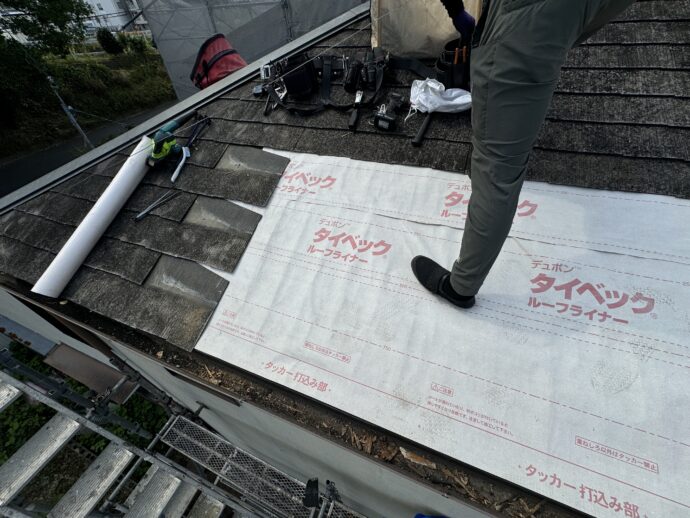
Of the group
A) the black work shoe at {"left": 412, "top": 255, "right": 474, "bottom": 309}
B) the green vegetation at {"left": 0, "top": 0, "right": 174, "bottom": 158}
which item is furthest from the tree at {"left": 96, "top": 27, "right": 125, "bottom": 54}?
the black work shoe at {"left": 412, "top": 255, "right": 474, "bottom": 309}

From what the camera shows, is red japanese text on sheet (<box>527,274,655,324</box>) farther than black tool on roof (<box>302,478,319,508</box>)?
No

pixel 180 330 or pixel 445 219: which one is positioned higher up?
pixel 445 219

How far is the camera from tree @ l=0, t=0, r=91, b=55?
7566 millimetres

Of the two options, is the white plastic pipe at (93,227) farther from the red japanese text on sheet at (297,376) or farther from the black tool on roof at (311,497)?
the black tool on roof at (311,497)

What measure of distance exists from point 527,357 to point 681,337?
24.8 inches

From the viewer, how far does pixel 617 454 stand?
121 centimetres

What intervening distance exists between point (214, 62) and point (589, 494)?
4934 millimetres

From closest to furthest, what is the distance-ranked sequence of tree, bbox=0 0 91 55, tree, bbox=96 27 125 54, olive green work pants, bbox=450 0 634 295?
1. olive green work pants, bbox=450 0 634 295
2. tree, bbox=0 0 91 55
3. tree, bbox=96 27 125 54

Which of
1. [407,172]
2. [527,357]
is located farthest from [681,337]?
[407,172]

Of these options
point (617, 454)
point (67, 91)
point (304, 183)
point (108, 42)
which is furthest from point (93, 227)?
point (108, 42)

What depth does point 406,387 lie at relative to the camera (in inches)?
58.9

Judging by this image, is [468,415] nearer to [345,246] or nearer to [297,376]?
[297,376]

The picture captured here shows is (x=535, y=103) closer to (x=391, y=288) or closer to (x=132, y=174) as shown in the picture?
(x=391, y=288)

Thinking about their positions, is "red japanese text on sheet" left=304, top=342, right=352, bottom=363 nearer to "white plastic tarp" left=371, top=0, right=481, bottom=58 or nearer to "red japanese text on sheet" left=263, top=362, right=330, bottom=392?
"red japanese text on sheet" left=263, top=362, right=330, bottom=392
